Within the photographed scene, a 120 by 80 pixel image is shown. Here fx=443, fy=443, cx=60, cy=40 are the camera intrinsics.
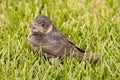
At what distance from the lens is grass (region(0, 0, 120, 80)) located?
17.2 ft

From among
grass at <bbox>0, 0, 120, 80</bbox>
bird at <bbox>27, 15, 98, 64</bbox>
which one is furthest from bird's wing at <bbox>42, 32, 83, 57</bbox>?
grass at <bbox>0, 0, 120, 80</bbox>

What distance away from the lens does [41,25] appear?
576 centimetres

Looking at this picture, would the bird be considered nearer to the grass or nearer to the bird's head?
the bird's head

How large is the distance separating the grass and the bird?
10 cm

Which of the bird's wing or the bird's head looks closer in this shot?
the bird's wing

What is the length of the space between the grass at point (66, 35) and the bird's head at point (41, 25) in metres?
0.30

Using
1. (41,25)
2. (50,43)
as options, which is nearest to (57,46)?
(50,43)

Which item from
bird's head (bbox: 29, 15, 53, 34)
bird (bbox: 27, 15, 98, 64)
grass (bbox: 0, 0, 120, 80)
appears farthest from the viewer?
bird's head (bbox: 29, 15, 53, 34)

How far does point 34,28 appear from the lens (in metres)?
5.76

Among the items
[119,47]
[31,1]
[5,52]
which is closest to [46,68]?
[5,52]

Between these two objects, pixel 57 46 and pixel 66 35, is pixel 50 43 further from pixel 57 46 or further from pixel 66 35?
pixel 66 35

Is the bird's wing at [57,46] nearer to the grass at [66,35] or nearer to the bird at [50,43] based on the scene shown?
the bird at [50,43]

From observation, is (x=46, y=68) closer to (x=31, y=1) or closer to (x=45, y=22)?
(x=45, y=22)

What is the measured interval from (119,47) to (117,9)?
Result: 1.40 metres
